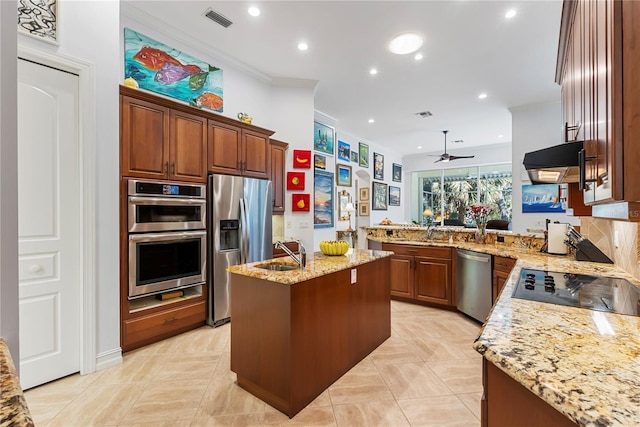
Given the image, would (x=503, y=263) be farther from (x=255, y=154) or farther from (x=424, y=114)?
(x=424, y=114)

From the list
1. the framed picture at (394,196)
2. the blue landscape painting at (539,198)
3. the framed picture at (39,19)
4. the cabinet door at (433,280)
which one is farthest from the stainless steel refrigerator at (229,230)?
the framed picture at (394,196)

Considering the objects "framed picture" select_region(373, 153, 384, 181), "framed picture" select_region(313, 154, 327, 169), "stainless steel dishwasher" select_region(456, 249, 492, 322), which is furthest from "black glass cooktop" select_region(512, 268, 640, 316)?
"framed picture" select_region(373, 153, 384, 181)

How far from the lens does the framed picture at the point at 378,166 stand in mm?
8469

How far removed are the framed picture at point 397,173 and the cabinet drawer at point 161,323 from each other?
303 inches

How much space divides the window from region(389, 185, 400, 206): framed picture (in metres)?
1.02

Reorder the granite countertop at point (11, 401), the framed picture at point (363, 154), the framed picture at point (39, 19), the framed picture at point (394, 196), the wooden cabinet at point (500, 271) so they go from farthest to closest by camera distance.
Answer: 1. the framed picture at point (394, 196)
2. the framed picture at point (363, 154)
3. the wooden cabinet at point (500, 271)
4. the framed picture at point (39, 19)
5. the granite countertop at point (11, 401)

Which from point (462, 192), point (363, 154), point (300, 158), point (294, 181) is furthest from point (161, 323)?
point (462, 192)

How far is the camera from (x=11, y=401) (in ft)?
1.64

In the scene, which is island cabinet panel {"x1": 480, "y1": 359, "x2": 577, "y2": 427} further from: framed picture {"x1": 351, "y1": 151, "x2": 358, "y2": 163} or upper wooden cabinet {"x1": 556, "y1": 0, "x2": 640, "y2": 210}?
framed picture {"x1": 351, "y1": 151, "x2": 358, "y2": 163}

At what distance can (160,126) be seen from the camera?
2.91m

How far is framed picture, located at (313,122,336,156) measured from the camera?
5953 mm

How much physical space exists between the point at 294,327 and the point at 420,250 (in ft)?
9.04

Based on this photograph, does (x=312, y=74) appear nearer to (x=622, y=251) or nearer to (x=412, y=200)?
(x=622, y=251)

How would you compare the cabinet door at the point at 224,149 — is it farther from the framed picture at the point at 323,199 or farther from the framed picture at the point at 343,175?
the framed picture at the point at 343,175
